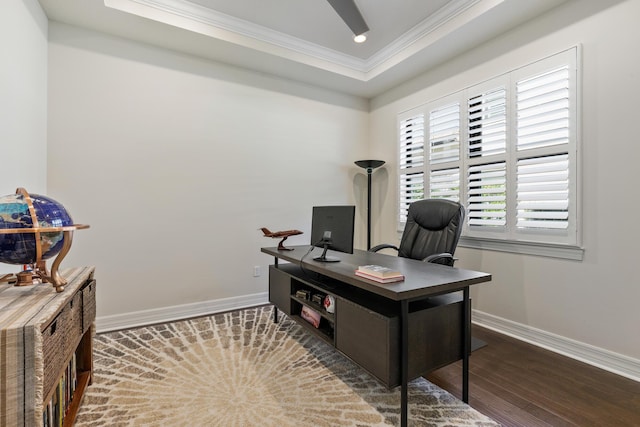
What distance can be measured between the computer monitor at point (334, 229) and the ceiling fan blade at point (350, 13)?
1363mm

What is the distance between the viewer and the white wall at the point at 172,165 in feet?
8.90

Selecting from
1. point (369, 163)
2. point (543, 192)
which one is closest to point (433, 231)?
point (543, 192)

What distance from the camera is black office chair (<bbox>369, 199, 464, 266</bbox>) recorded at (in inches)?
102

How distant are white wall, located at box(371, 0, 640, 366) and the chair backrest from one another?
2.06 ft

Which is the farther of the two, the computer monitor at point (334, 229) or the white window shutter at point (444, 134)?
the white window shutter at point (444, 134)

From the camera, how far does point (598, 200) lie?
2197mm

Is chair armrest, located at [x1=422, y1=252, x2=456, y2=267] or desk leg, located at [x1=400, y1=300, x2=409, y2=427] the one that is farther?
chair armrest, located at [x1=422, y1=252, x2=456, y2=267]

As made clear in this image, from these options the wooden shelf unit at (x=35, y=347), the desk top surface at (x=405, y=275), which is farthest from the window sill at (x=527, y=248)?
the wooden shelf unit at (x=35, y=347)

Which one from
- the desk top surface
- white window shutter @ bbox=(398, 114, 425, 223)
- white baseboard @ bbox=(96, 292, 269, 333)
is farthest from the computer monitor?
white window shutter @ bbox=(398, 114, 425, 223)

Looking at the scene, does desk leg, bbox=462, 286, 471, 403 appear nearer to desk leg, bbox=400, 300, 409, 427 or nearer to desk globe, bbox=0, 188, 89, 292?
desk leg, bbox=400, 300, 409, 427

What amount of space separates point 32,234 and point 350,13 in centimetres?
224

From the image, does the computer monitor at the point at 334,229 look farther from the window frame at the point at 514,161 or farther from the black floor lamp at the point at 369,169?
the black floor lamp at the point at 369,169

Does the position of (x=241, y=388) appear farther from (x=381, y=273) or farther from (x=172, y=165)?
(x=172, y=165)

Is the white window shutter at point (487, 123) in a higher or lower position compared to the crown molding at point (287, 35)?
lower
